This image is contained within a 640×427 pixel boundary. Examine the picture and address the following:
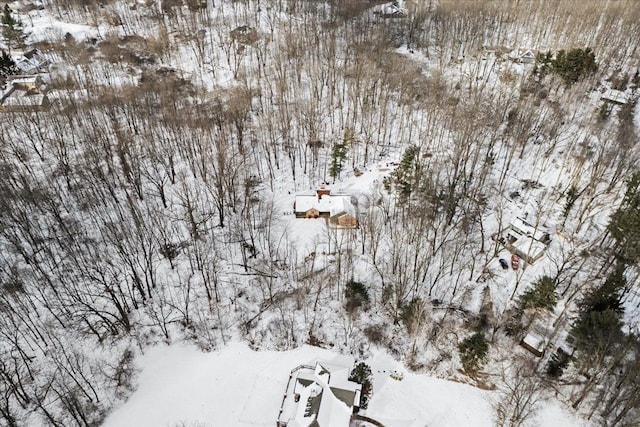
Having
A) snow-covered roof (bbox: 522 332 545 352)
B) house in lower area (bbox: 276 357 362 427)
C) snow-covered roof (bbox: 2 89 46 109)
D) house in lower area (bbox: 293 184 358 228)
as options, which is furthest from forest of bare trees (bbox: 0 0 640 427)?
house in lower area (bbox: 276 357 362 427)

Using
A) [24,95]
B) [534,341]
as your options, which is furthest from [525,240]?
[24,95]

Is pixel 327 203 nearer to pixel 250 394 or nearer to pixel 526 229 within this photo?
pixel 526 229

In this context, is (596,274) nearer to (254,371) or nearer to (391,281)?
(391,281)

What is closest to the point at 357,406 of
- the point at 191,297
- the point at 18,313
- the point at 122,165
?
the point at 191,297

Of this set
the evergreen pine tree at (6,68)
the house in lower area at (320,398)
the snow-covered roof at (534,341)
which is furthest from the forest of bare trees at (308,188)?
the evergreen pine tree at (6,68)

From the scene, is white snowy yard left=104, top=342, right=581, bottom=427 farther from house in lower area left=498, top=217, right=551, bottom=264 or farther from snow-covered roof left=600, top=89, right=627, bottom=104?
snow-covered roof left=600, top=89, right=627, bottom=104

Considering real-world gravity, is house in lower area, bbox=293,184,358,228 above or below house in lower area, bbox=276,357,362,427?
above

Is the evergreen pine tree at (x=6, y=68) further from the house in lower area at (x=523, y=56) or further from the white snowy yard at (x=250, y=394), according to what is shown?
the house in lower area at (x=523, y=56)
